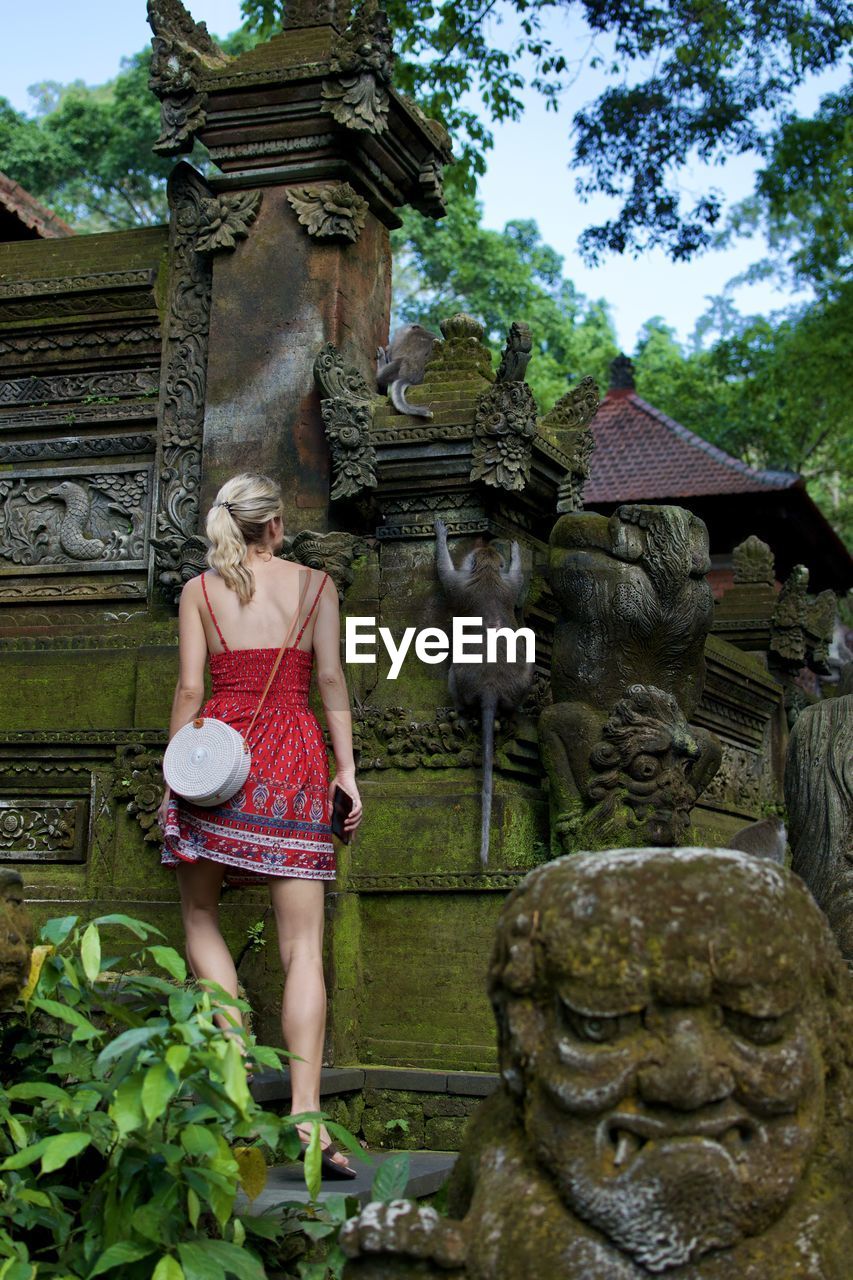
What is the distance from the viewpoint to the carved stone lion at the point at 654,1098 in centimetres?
244

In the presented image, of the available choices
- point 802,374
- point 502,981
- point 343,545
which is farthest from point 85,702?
point 802,374

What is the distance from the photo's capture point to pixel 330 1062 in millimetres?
5691

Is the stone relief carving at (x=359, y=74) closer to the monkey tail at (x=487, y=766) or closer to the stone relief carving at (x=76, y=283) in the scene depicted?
the stone relief carving at (x=76, y=283)

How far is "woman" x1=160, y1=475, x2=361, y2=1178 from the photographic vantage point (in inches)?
176

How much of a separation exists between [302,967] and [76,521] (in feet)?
10.4

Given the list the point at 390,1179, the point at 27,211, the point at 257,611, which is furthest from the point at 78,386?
the point at 27,211

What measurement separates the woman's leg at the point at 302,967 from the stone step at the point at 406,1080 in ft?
2.97

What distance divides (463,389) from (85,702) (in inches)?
80.1

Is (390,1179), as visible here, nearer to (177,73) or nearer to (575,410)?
(575,410)

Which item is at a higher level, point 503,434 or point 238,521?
point 503,434

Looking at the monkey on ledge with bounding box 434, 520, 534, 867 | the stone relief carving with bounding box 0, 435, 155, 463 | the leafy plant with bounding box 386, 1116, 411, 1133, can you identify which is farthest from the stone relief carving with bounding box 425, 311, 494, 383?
the leafy plant with bounding box 386, 1116, 411, 1133

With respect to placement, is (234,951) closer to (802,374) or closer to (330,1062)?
(330,1062)

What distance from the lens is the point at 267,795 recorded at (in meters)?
4.52

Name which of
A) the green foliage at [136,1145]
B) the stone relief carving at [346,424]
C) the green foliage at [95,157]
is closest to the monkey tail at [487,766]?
the stone relief carving at [346,424]
